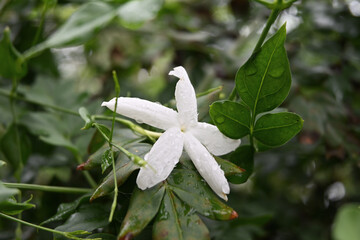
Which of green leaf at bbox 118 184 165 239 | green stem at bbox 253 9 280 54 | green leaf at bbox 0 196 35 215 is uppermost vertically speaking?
green stem at bbox 253 9 280 54

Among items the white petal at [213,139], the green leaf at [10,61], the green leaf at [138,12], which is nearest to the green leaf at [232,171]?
the white petal at [213,139]

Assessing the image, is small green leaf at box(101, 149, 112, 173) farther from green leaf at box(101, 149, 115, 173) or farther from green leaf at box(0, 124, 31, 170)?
green leaf at box(0, 124, 31, 170)

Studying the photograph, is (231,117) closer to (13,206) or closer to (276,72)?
(276,72)

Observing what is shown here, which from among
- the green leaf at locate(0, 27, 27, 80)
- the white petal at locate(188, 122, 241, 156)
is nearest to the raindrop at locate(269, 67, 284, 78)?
the white petal at locate(188, 122, 241, 156)

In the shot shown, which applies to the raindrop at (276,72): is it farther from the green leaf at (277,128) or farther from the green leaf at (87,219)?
the green leaf at (87,219)

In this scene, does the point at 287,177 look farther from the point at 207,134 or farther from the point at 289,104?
the point at 207,134

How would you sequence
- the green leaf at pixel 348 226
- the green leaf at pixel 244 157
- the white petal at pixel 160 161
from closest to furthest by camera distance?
the green leaf at pixel 348 226, the white petal at pixel 160 161, the green leaf at pixel 244 157
